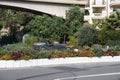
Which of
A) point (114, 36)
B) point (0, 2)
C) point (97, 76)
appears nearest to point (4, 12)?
point (0, 2)

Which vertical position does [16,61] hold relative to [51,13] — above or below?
above

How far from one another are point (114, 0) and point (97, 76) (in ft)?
165

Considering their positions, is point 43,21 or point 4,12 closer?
point 43,21

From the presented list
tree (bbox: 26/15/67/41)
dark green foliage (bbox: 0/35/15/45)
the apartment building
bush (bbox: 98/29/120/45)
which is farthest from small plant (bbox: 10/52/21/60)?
dark green foliage (bbox: 0/35/15/45)

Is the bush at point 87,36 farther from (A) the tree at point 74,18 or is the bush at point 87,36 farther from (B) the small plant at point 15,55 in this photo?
(B) the small plant at point 15,55

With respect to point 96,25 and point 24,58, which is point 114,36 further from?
point 24,58

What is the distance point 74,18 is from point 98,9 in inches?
255

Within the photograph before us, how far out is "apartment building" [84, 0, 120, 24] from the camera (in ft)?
229

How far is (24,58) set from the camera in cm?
2705

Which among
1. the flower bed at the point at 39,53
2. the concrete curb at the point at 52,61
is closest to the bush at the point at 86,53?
the flower bed at the point at 39,53

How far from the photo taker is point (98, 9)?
240 ft

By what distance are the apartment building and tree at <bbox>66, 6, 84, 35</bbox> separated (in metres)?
1.29

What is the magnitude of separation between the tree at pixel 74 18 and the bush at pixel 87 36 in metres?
10.0

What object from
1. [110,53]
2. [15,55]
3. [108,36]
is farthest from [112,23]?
[15,55]
